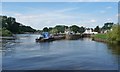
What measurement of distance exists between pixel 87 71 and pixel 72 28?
221 feet

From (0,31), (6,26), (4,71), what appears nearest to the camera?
(4,71)

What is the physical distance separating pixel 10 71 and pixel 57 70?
6.73 feet

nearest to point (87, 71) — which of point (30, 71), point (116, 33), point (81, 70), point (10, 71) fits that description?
point (81, 70)

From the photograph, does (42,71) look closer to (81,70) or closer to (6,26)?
(81,70)

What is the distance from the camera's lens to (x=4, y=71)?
10.8 meters

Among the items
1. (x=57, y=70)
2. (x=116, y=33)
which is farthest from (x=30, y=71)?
(x=116, y=33)

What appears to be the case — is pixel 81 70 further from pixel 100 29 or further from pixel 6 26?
pixel 100 29

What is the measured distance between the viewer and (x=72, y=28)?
257 ft

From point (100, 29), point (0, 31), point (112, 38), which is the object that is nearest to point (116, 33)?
point (112, 38)

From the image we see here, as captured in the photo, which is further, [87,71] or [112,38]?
[112,38]

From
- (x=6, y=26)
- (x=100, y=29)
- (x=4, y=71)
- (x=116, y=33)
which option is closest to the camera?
(x=4, y=71)

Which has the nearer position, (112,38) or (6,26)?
(112,38)

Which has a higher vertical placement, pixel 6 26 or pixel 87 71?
pixel 6 26

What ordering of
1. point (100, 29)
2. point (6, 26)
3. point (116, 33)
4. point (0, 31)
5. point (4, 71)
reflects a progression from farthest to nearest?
point (100, 29) < point (6, 26) < point (0, 31) < point (116, 33) < point (4, 71)
